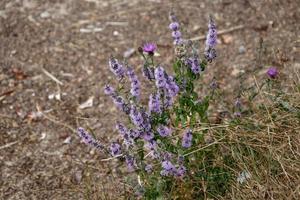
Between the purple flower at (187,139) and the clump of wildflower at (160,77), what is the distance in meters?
0.27

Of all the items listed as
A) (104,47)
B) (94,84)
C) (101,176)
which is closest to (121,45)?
(104,47)

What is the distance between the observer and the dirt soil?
3.78m

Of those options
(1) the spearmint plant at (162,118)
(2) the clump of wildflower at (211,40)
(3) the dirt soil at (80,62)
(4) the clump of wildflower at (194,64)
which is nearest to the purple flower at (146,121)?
(1) the spearmint plant at (162,118)

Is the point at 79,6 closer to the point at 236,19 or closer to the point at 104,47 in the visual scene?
the point at 104,47

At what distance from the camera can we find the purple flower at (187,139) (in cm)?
297

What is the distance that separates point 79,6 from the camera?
5.39 m

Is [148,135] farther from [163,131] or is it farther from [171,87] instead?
[171,87]

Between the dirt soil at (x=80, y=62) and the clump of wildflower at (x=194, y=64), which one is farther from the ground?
the clump of wildflower at (x=194, y=64)

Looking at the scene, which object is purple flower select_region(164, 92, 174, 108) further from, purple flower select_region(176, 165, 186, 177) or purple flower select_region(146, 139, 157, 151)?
purple flower select_region(176, 165, 186, 177)

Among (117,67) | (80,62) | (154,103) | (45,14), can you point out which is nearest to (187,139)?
(154,103)

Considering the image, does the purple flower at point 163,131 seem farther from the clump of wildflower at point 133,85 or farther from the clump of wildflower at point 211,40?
the clump of wildflower at point 211,40

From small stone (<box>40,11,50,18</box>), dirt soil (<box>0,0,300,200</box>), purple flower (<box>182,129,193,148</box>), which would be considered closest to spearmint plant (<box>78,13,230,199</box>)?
purple flower (<box>182,129,193,148</box>)

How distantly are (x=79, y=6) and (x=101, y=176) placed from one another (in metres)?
2.15

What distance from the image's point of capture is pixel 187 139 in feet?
9.77
